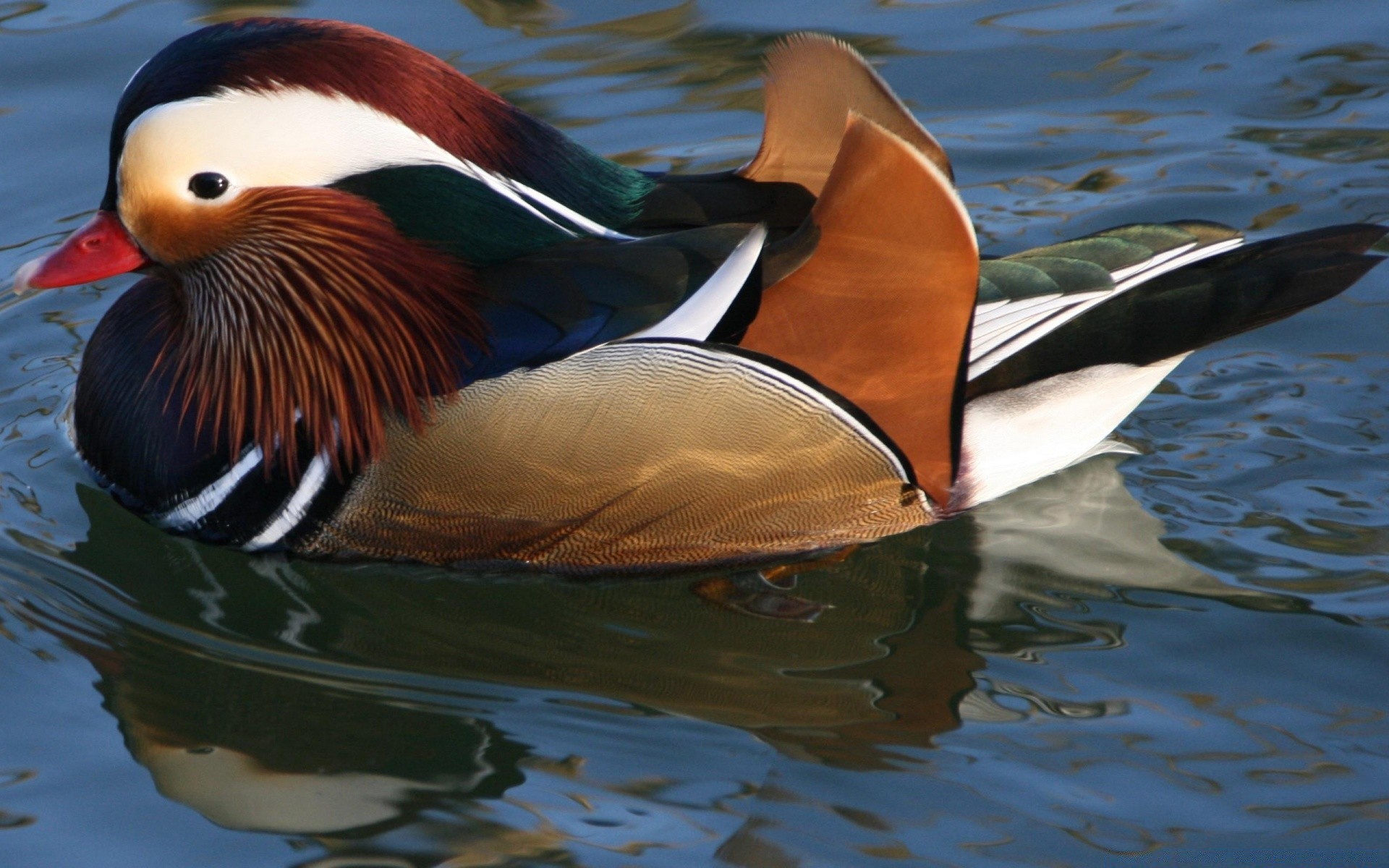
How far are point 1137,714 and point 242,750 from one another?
1.69 metres

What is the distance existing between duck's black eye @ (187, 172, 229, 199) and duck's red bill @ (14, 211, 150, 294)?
21 cm

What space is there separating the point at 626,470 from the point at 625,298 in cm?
33

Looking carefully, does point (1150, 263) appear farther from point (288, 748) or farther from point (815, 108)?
point (288, 748)

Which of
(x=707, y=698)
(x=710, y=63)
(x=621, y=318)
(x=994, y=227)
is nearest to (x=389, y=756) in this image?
(x=707, y=698)

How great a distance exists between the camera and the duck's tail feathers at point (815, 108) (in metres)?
3.29

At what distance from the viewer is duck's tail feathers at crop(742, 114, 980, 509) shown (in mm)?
3137

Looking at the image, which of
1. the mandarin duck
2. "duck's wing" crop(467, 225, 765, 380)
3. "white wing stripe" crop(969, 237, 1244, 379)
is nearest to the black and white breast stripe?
the mandarin duck

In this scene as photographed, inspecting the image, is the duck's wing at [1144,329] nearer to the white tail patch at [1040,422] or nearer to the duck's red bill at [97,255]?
the white tail patch at [1040,422]

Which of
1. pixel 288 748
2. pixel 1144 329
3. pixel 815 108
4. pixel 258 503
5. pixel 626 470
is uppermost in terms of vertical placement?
pixel 815 108

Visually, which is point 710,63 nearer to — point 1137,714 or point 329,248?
point 329,248

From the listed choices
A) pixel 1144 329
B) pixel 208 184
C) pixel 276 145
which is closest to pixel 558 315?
pixel 276 145

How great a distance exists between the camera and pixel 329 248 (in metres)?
3.32

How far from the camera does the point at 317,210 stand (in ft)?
10.8

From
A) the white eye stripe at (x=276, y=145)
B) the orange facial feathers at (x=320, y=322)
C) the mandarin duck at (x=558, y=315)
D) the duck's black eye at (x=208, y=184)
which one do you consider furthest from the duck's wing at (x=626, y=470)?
the duck's black eye at (x=208, y=184)
